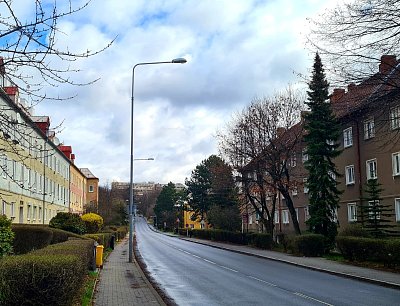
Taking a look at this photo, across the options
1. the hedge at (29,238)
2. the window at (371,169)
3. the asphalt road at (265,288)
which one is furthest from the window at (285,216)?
the hedge at (29,238)

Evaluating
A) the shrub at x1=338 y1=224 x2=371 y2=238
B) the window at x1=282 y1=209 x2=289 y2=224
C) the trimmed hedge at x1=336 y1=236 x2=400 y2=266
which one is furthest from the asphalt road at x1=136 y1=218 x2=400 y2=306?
the window at x1=282 y1=209 x2=289 y2=224

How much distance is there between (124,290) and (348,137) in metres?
26.9

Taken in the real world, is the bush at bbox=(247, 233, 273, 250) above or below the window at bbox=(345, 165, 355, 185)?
below

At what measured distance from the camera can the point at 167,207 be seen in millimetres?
132375

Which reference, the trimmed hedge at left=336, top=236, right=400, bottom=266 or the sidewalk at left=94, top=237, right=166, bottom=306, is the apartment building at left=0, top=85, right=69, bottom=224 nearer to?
the sidewalk at left=94, top=237, right=166, bottom=306

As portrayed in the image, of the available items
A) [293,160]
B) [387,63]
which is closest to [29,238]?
[387,63]

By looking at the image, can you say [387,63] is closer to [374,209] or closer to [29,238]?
[374,209]

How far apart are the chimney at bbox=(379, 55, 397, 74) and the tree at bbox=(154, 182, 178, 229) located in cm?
10734

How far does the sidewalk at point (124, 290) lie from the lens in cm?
1210

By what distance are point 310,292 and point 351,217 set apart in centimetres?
2317

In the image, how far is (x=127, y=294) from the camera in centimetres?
1355

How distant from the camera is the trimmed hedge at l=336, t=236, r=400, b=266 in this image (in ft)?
68.0

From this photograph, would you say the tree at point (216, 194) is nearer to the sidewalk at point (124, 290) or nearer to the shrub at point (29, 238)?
the shrub at point (29, 238)

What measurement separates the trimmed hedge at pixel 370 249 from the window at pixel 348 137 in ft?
42.0
